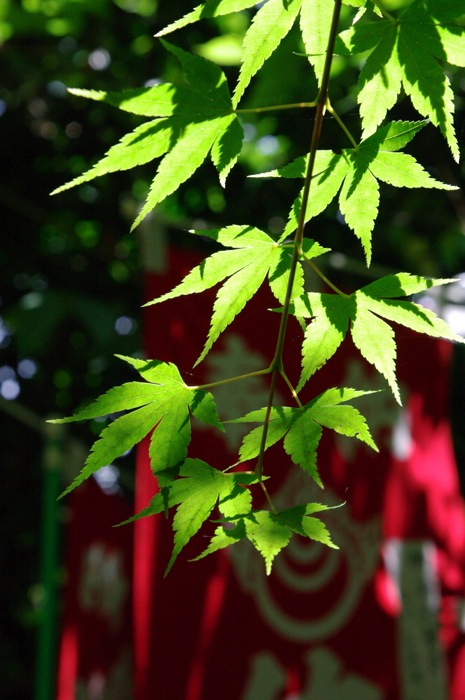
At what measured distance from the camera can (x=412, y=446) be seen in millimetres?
1924

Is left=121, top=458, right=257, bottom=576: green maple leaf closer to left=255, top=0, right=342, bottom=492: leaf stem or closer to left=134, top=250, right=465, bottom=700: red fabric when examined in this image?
left=255, top=0, right=342, bottom=492: leaf stem

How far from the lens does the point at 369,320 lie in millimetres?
483

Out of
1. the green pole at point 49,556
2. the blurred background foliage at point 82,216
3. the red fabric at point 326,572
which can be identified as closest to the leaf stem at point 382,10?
the red fabric at point 326,572

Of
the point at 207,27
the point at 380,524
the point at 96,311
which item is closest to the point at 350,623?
the point at 380,524

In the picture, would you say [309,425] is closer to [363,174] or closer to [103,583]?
[363,174]

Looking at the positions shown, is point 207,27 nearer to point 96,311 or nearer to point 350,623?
point 96,311

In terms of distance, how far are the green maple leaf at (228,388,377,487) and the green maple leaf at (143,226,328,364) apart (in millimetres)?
57

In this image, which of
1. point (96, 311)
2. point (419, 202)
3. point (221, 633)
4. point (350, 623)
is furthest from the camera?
point (419, 202)

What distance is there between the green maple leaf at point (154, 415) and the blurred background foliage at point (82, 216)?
4.21ft

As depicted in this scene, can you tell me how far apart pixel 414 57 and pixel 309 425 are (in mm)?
195

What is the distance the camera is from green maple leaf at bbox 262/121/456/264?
46 cm

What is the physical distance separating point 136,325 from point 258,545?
78.2 inches

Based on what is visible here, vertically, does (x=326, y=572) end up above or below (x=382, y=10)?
below

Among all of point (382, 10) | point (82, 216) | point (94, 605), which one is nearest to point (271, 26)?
point (382, 10)
